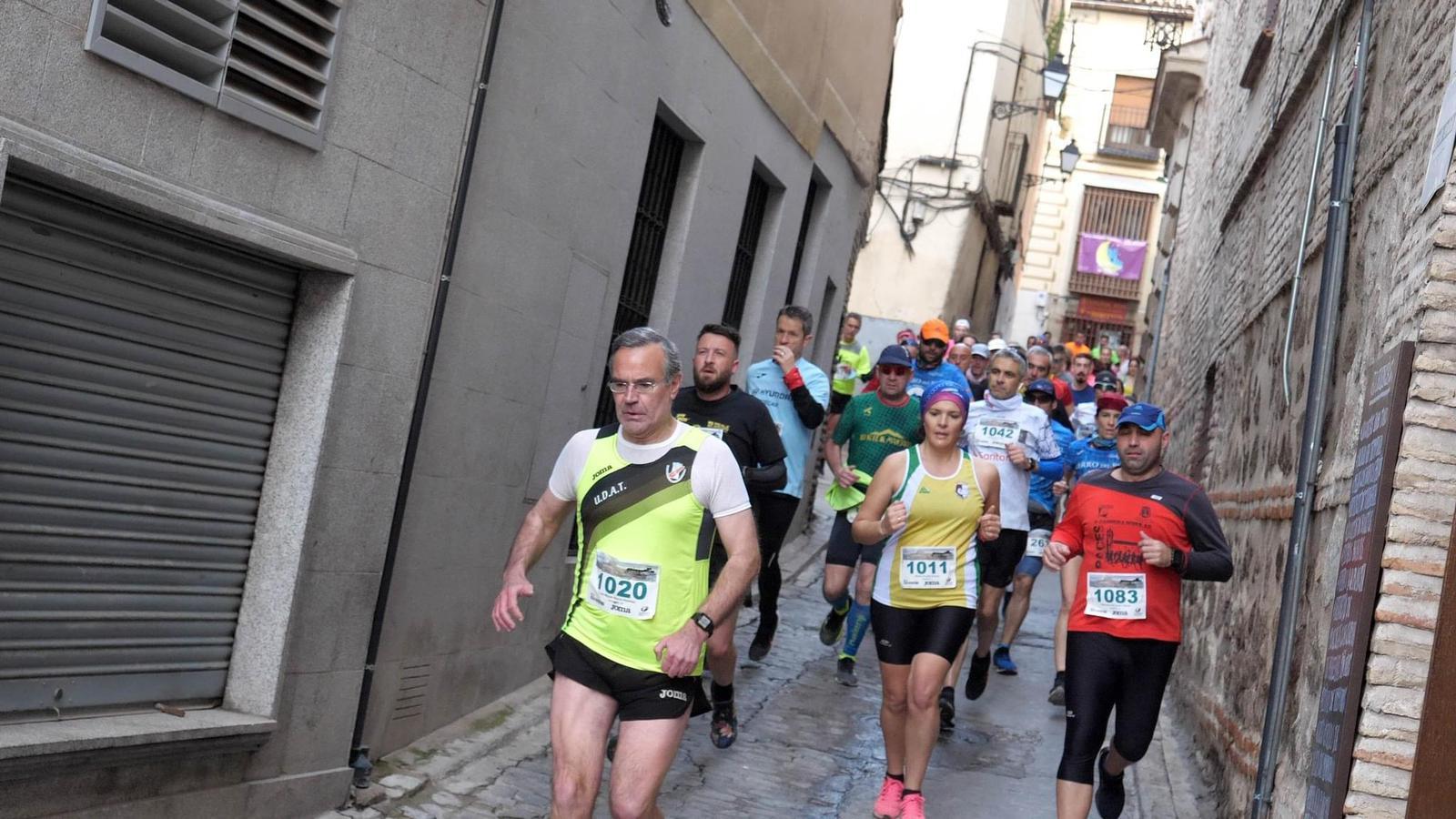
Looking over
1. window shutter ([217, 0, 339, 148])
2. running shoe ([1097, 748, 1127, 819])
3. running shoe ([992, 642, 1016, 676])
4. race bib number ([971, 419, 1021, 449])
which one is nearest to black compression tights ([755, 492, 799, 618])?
race bib number ([971, 419, 1021, 449])

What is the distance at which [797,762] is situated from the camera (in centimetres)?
808

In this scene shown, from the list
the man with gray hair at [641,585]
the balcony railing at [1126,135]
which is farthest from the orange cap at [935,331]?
the balcony railing at [1126,135]

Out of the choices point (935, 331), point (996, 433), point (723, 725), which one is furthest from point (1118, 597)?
point (935, 331)

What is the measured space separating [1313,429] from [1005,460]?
3.45 m

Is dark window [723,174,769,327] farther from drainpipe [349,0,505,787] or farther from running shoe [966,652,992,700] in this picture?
drainpipe [349,0,505,787]

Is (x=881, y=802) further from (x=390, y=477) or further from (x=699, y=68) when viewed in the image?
(x=699, y=68)

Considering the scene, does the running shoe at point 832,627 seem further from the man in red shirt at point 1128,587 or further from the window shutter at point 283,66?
the window shutter at point 283,66

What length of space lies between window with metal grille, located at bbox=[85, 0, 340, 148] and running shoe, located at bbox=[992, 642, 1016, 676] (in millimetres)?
6927

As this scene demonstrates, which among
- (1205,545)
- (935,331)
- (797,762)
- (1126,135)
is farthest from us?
(1126,135)

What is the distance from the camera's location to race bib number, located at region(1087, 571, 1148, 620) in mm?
6773

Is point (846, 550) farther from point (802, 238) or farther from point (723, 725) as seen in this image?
point (802, 238)

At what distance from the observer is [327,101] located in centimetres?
571

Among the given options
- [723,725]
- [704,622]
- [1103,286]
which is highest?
[1103,286]

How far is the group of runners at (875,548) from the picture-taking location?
5.04 meters
